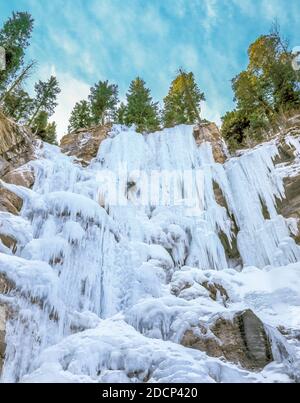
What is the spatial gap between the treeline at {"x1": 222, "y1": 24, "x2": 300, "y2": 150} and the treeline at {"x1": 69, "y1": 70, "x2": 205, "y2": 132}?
8.31 feet

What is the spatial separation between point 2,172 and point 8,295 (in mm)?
6364

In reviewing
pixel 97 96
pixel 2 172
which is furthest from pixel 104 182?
pixel 97 96

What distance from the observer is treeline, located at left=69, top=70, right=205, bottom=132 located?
2330 cm

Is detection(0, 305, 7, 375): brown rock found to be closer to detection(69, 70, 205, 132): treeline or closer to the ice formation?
the ice formation

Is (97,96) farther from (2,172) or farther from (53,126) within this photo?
(2,172)

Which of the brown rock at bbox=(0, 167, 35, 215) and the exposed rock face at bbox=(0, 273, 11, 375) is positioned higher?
the brown rock at bbox=(0, 167, 35, 215)

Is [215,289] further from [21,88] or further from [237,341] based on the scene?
[21,88]

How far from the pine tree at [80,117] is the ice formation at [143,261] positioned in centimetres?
705

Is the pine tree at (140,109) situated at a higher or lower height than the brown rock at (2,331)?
higher

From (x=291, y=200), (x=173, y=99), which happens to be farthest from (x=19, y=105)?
(x=291, y=200)

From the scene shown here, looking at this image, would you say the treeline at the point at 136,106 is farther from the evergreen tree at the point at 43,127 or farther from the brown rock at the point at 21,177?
the brown rock at the point at 21,177

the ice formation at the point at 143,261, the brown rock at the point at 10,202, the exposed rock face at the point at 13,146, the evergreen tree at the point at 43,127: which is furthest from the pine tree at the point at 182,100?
the brown rock at the point at 10,202

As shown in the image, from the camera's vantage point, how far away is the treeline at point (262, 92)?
2020 cm

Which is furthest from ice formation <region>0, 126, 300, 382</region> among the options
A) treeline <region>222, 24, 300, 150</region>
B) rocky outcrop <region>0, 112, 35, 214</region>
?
treeline <region>222, 24, 300, 150</region>
